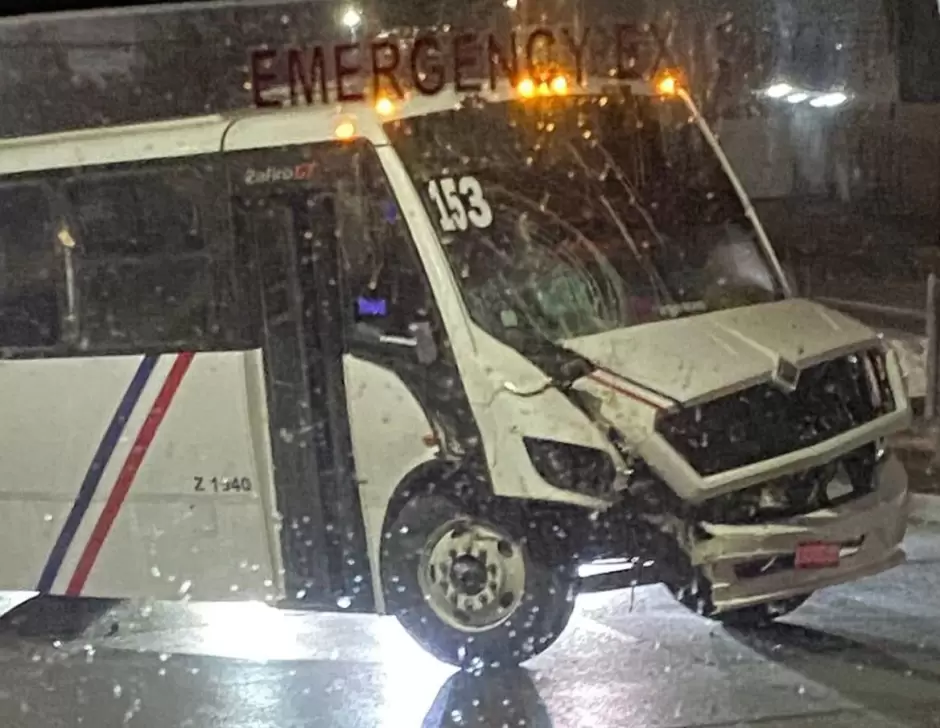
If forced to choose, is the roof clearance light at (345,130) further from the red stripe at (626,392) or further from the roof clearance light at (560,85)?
the red stripe at (626,392)

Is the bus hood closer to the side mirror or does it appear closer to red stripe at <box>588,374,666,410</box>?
red stripe at <box>588,374,666,410</box>

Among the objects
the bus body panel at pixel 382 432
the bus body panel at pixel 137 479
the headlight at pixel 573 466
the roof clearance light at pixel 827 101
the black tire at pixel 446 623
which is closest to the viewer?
the headlight at pixel 573 466

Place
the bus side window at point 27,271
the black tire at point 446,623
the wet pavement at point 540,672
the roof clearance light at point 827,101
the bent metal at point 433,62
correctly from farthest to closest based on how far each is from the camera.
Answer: the roof clearance light at point 827,101, the bus side window at point 27,271, the bent metal at point 433,62, the black tire at point 446,623, the wet pavement at point 540,672

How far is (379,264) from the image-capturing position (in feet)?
10.9

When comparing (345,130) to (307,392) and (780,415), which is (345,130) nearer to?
(307,392)

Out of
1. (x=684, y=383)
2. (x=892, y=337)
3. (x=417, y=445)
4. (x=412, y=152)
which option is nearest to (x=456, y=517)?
(x=417, y=445)

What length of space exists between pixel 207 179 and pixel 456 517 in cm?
91

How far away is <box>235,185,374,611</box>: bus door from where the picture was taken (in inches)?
130

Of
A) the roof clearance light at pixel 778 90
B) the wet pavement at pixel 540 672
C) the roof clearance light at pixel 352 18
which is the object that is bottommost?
the wet pavement at pixel 540 672

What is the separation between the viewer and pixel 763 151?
3744mm

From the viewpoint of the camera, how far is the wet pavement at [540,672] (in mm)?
2836

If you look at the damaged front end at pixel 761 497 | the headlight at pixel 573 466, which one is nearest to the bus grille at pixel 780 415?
the damaged front end at pixel 761 497

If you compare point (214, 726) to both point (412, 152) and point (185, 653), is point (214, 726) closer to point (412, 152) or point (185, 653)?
point (185, 653)

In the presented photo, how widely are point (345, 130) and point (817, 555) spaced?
128 centimetres
